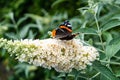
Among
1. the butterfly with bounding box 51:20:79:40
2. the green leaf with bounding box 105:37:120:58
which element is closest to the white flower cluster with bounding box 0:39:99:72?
the butterfly with bounding box 51:20:79:40

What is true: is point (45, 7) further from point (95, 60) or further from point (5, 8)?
point (95, 60)

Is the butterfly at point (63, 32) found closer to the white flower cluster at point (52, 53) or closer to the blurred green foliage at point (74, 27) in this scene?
the white flower cluster at point (52, 53)

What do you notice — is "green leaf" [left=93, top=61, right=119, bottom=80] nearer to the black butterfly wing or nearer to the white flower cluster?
the white flower cluster

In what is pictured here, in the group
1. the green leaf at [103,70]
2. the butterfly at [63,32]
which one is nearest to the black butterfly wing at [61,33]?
the butterfly at [63,32]

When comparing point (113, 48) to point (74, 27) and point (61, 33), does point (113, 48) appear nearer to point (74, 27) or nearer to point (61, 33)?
point (61, 33)

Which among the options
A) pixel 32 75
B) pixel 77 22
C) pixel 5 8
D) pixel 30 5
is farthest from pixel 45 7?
pixel 77 22

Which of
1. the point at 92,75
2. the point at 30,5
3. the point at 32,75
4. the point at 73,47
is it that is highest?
the point at 30,5

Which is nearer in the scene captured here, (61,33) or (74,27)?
(61,33)

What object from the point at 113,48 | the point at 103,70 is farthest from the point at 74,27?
the point at 103,70
